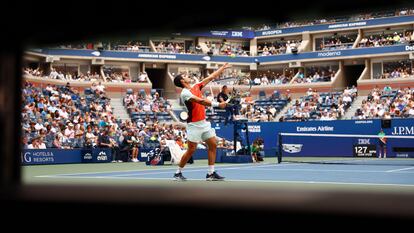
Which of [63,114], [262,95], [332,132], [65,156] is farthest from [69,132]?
[262,95]

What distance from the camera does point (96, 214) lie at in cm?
231

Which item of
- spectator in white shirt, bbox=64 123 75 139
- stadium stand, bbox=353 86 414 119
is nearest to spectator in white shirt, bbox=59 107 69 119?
spectator in white shirt, bbox=64 123 75 139

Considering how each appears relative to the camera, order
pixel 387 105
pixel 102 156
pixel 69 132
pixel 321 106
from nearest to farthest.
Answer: pixel 102 156, pixel 69 132, pixel 387 105, pixel 321 106

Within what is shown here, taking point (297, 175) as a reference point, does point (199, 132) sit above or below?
above

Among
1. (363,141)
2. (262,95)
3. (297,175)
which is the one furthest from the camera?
(262,95)

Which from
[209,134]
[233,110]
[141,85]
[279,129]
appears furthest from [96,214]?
[141,85]

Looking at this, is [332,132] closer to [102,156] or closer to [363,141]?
[363,141]

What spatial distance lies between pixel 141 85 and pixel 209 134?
124ft

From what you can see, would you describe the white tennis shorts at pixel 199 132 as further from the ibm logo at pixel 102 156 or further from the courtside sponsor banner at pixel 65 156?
the ibm logo at pixel 102 156

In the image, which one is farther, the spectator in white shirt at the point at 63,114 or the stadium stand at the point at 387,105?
the stadium stand at the point at 387,105

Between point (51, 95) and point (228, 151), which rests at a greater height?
point (51, 95)

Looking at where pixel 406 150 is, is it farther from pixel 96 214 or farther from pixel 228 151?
pixel 96 214

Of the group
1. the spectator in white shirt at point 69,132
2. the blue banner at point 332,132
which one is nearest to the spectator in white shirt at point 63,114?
the spectator in white shirt at point 69,132

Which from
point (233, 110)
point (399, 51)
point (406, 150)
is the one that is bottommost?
point (406, 150)
